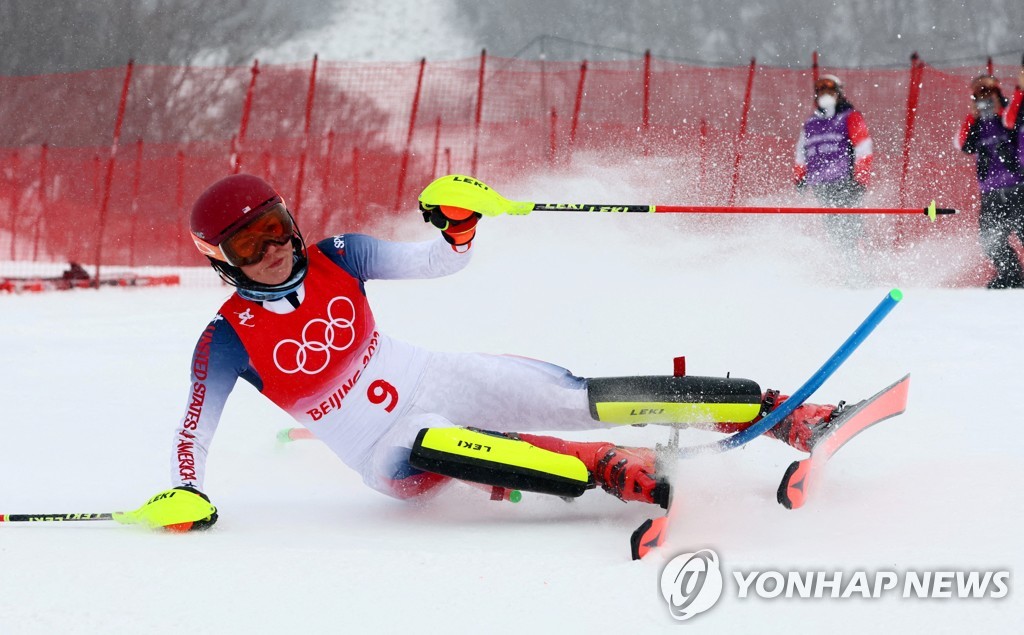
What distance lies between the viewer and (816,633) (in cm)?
204

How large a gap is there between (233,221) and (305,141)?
9.49 metres

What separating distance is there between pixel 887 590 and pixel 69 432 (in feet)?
12.9

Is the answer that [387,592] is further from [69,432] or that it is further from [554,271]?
[554,271]

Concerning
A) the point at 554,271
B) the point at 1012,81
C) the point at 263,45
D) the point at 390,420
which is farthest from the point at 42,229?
the point at 263,45

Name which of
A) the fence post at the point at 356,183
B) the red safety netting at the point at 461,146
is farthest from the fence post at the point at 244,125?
the fence post at the point at 356,183

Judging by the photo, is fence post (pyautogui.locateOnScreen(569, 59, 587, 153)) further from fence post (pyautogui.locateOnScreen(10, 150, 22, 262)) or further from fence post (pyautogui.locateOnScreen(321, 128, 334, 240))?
fence post (pyautogui.locateOnScreen(10, 150, 22, 262))

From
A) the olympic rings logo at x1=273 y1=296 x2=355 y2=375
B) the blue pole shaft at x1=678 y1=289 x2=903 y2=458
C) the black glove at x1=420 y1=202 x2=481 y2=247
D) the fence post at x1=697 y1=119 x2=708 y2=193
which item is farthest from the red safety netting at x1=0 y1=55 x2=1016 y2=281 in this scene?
the olympic rings logo at x1=273 y1=296 x2=355 y2=375

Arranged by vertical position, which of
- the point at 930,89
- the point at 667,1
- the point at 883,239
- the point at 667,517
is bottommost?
the point at 667,517

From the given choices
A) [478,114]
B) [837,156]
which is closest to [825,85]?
[837,156]

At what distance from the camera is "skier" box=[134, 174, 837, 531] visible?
3.08 m

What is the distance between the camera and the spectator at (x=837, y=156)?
330 inches

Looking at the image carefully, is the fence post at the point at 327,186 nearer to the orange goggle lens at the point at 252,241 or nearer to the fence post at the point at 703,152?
the fence post at the point at 703,152

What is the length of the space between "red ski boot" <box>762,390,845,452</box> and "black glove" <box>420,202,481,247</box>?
→ 126 cm

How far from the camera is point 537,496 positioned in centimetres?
359
